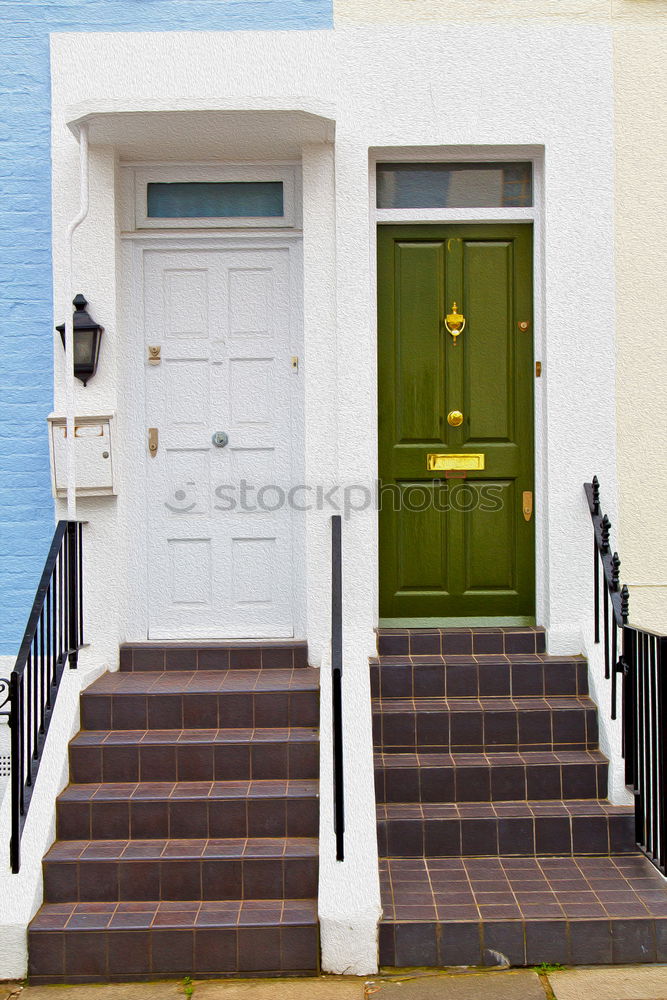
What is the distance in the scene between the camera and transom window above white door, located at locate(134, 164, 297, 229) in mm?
5430

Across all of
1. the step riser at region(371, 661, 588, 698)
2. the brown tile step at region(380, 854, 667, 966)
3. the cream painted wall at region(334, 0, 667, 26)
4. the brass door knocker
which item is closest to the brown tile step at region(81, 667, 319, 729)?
the step riser at region(371, 661, 588, 698)

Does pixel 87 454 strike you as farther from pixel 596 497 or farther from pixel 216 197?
pixel 596 497

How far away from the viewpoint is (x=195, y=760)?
454cm

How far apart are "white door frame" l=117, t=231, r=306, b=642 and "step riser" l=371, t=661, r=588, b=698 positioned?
684 mm

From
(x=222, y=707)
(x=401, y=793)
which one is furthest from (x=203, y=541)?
(x=401, y=793)

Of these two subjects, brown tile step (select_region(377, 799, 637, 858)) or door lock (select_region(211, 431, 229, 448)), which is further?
door lock (select_region(211, 431, 229, 448))

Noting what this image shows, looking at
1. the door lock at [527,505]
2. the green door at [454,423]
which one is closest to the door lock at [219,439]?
the green door at [454,423]

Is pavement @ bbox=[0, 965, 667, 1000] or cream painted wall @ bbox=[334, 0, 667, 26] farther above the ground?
cream painted wall @ bbox=[334, 0, 667, 26]

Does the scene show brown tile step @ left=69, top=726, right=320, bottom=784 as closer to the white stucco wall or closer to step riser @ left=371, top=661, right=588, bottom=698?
step riser @ left=371, top=661, right=588, bottom=698

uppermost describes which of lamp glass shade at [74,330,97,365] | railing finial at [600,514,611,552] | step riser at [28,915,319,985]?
lamp glass shade at [74,330,97,365]

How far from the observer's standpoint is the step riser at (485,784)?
4566 mm

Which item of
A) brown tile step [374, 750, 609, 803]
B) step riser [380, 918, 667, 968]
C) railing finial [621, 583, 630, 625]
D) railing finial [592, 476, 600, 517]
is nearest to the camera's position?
step riser [380, 918, 667, 968]

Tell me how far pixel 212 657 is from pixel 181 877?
1.38 m

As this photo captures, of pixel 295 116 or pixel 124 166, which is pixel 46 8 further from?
pixel 295 116
